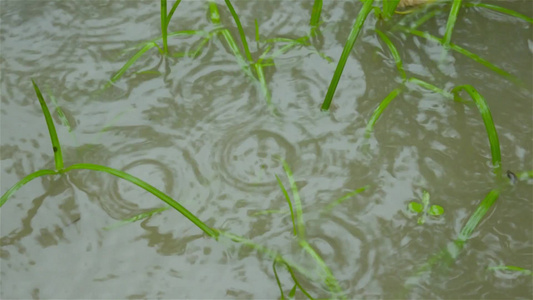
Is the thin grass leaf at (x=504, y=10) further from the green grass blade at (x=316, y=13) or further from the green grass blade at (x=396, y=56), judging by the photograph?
the green grass blade at (x=316, y=13)

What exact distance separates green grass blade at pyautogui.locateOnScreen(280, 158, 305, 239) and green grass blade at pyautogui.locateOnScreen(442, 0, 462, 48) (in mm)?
582

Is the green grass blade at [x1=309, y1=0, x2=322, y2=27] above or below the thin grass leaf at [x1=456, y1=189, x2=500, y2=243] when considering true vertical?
above

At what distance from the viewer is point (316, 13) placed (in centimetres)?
170

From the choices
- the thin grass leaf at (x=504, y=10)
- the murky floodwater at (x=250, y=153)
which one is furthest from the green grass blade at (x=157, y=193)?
the thin grass leaf at (x=504, y=10)

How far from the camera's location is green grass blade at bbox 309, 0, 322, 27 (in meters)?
1.67

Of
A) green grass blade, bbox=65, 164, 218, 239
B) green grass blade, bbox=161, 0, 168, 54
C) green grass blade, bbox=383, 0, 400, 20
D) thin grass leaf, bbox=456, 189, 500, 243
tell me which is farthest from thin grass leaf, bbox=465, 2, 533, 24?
green grass blade, bbox=65, 164, 218, 239

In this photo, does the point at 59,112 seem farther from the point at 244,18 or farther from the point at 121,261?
the point at 244,18

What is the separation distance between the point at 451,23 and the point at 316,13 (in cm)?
36

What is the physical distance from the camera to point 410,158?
1.50 m

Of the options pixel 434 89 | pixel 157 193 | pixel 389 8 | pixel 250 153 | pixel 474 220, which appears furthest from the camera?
pixel 389 8

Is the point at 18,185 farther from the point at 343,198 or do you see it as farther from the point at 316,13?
the point at 316,13

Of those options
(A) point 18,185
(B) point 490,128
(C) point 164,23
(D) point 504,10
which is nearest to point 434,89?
(B) point 490,128

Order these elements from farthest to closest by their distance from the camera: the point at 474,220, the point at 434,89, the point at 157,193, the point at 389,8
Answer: the point at 389,8, the point at 434,89, the point at 474,220, the point at 157,193

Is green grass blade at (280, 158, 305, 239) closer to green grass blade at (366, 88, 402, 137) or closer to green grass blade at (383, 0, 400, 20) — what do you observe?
green grass blade at (366, 88, 402, 137)
